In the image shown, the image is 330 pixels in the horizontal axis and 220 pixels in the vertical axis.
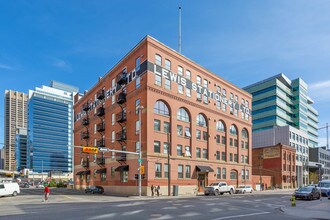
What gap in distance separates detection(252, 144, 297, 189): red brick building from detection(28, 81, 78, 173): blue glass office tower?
101 m

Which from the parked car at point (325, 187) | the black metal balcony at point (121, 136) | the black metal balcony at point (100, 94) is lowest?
the parked car at point (325, 187)

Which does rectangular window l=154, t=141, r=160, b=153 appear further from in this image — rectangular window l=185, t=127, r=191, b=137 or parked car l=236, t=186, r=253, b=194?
parked car l=236, t=186, r=253, b=194

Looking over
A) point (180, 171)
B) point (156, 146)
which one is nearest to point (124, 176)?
point (156, 146)

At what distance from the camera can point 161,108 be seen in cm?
4909

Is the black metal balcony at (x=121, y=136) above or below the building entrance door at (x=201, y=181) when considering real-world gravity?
Answer: above

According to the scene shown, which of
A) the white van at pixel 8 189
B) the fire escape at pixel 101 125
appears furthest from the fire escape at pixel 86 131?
the white van at pixel 8 189

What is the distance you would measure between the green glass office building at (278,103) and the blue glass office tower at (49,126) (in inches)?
3748

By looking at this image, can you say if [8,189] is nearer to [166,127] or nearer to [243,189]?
[166,127]

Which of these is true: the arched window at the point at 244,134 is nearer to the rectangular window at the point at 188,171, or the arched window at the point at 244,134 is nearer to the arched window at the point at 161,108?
the rectangular window at the point at 188,171

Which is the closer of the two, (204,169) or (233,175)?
(204,169)

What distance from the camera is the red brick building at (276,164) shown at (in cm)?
8481

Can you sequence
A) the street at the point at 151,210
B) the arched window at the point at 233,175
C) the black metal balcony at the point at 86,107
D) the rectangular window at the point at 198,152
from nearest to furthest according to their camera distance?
1. the street at the point at 151,210
2. the rectangular window at the point at 198,152
3. the arched window at the point at 233,175
4. the black metal balcony at the point at 86,107

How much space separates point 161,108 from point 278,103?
76923mm

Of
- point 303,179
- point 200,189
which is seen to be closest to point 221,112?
point 200,189
